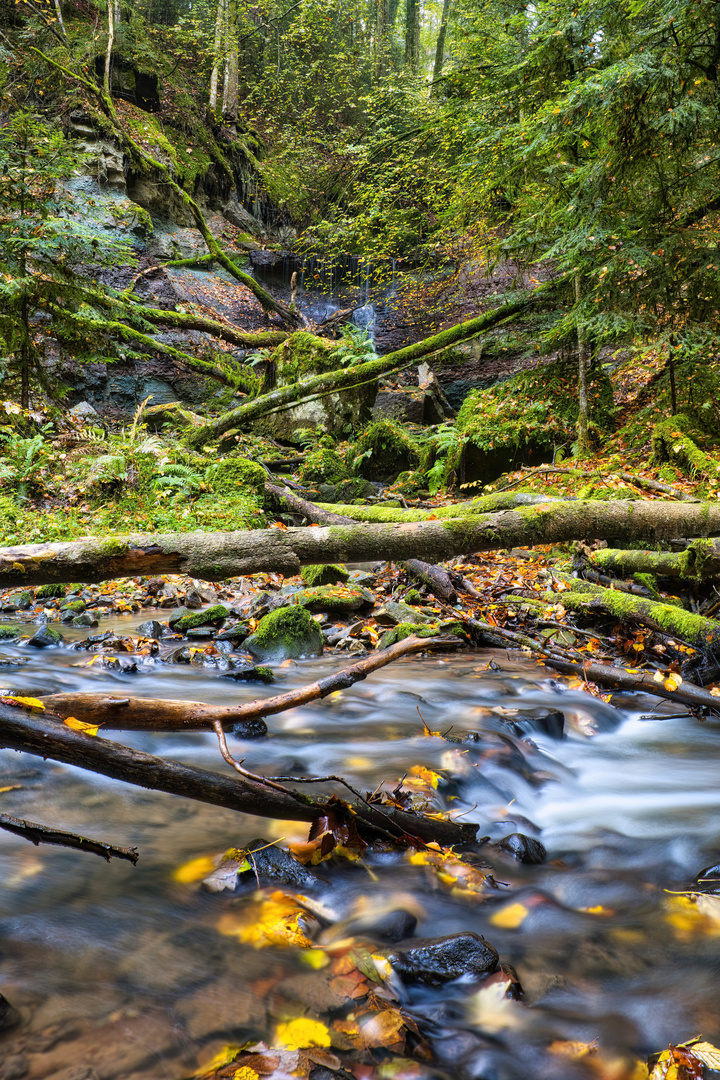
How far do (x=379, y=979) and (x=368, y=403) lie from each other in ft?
46.3

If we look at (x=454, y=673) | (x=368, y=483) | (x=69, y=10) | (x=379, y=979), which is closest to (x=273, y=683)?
(x=454, y=673)

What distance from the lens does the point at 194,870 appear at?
2.40 m

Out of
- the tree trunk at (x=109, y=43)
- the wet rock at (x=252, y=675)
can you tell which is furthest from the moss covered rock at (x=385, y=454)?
the tree trunk at (x=109, y=43)

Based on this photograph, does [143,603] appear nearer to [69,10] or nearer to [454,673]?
[454,673]

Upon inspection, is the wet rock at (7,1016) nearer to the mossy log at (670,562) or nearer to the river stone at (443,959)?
the river stone at (443,959)

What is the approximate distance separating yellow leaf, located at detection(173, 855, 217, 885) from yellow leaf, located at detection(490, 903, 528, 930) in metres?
1.14

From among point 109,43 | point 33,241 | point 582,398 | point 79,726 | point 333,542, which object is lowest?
point 79,726

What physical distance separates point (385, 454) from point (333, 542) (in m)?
10.7

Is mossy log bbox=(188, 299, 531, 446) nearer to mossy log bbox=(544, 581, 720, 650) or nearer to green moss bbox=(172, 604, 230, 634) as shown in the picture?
green moss bbox=(172, 604, 230, 634)

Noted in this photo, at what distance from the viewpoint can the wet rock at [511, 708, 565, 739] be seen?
3941 millimetres

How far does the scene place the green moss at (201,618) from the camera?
6.29 metres

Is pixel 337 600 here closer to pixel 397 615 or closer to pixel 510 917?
pixel 397 615

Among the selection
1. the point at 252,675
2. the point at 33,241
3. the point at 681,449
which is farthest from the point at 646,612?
the point at 33,241

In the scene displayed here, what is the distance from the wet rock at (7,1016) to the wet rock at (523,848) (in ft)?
6.33
